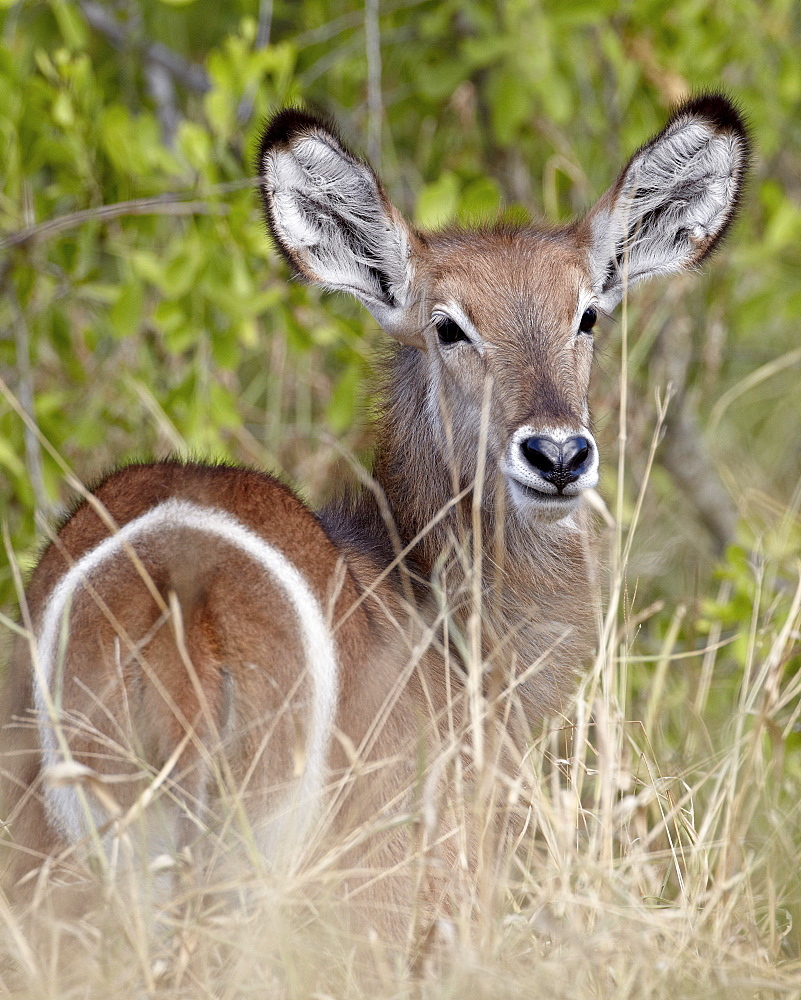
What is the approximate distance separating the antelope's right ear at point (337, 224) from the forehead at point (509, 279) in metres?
0.15

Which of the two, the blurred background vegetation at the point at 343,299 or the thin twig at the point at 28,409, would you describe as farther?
the thin twig at the point at 28,409

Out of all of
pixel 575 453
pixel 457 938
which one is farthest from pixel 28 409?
pixel 457 938

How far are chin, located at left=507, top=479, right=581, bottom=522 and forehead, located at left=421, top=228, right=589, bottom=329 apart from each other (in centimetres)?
56

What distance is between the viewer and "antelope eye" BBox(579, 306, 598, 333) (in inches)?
154

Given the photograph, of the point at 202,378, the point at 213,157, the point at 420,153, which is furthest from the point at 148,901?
the point at 420,153

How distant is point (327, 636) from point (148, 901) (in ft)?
2.26

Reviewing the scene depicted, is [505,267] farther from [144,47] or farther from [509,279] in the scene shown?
[144,47]

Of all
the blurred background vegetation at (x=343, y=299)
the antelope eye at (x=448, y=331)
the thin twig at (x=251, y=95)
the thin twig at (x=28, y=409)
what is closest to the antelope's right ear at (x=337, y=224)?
the antelope eye at (x=448, y=331)

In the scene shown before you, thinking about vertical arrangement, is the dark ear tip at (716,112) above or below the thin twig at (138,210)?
above

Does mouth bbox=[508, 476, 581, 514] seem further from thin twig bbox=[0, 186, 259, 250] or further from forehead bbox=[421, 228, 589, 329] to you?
thin twig bbox=[0, 186, 259, 250]

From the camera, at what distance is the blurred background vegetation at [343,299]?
4.93 meters

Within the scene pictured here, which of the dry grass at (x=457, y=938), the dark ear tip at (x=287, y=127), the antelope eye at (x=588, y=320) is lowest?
the dry grass at (x=457, y=938)

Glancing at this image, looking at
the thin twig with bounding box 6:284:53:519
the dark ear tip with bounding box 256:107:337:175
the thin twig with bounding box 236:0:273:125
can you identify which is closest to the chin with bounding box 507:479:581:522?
the dark ear tip with bounding box 256:107:337:175

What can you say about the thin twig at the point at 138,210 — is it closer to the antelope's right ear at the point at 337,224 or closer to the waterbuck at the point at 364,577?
the antelope's right ear at the point at 337,224
